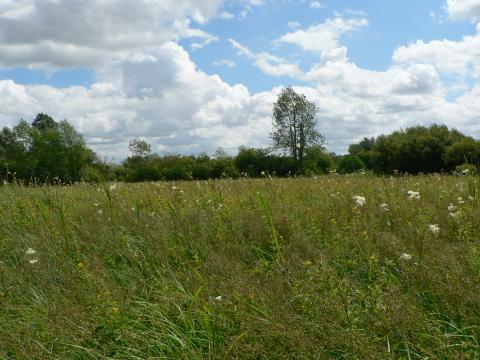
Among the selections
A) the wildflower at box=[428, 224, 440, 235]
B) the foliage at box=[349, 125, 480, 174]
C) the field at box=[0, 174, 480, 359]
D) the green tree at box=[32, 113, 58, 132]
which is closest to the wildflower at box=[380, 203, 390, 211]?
the field at box=[0, 174, 480, 359]

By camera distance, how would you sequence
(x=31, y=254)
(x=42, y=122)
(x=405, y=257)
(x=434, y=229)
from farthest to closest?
(x=42, y=122) < (x=31, y=254) < (x=434, y=229) < (x=405, y=257)

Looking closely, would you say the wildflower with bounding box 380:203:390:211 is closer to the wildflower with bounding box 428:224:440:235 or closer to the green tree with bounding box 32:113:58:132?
the wildflower with bounding box 428:224:440:235

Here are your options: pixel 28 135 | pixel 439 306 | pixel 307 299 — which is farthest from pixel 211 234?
pixel 28 135

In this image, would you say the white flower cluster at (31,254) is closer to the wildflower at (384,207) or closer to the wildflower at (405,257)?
the wildflower at (405,257)

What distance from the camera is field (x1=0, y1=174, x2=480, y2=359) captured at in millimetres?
2731

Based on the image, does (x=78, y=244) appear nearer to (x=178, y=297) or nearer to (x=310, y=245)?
(x=178, y=297)

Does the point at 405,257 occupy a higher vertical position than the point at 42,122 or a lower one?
lower

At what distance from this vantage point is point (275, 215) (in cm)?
557

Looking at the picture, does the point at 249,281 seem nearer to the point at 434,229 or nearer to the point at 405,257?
the point at 405,257

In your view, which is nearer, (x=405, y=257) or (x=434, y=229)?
(x=405, y=257)

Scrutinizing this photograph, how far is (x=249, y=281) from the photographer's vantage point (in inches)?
145

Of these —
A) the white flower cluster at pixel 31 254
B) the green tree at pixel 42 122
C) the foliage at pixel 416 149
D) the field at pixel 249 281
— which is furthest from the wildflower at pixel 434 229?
the green tree at pixel 42 122

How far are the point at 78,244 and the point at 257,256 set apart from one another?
7.23 ft

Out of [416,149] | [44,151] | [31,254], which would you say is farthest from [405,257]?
[44,151]
